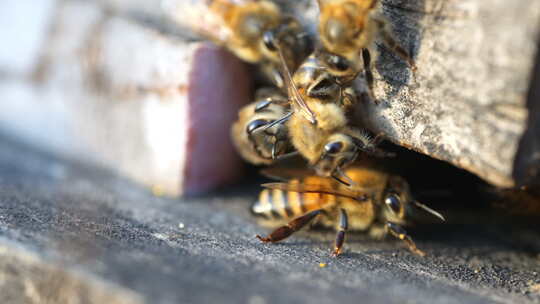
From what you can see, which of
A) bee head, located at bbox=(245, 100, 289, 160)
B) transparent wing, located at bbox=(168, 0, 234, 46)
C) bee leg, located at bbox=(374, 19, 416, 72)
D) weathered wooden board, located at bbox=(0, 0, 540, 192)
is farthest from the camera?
transparent wing, located at bbox=(168, 0, 234, 46)

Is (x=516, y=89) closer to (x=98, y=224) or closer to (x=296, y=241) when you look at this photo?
(x=296, y=241)

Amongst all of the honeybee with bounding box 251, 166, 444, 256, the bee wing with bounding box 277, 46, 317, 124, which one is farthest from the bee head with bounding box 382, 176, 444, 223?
the bee wing with bounding box 277, 46, 317, 124

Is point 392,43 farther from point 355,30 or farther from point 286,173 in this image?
point 286,173

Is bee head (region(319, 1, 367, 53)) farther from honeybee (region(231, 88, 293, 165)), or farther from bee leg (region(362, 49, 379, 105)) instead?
honeybee (region(231, 88, 293, 165))

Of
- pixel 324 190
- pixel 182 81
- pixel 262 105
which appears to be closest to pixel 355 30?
pixel 262 105

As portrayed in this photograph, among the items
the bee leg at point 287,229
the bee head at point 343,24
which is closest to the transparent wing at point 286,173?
the bee leg at point 287,229

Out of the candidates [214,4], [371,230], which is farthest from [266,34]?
[371,230]
